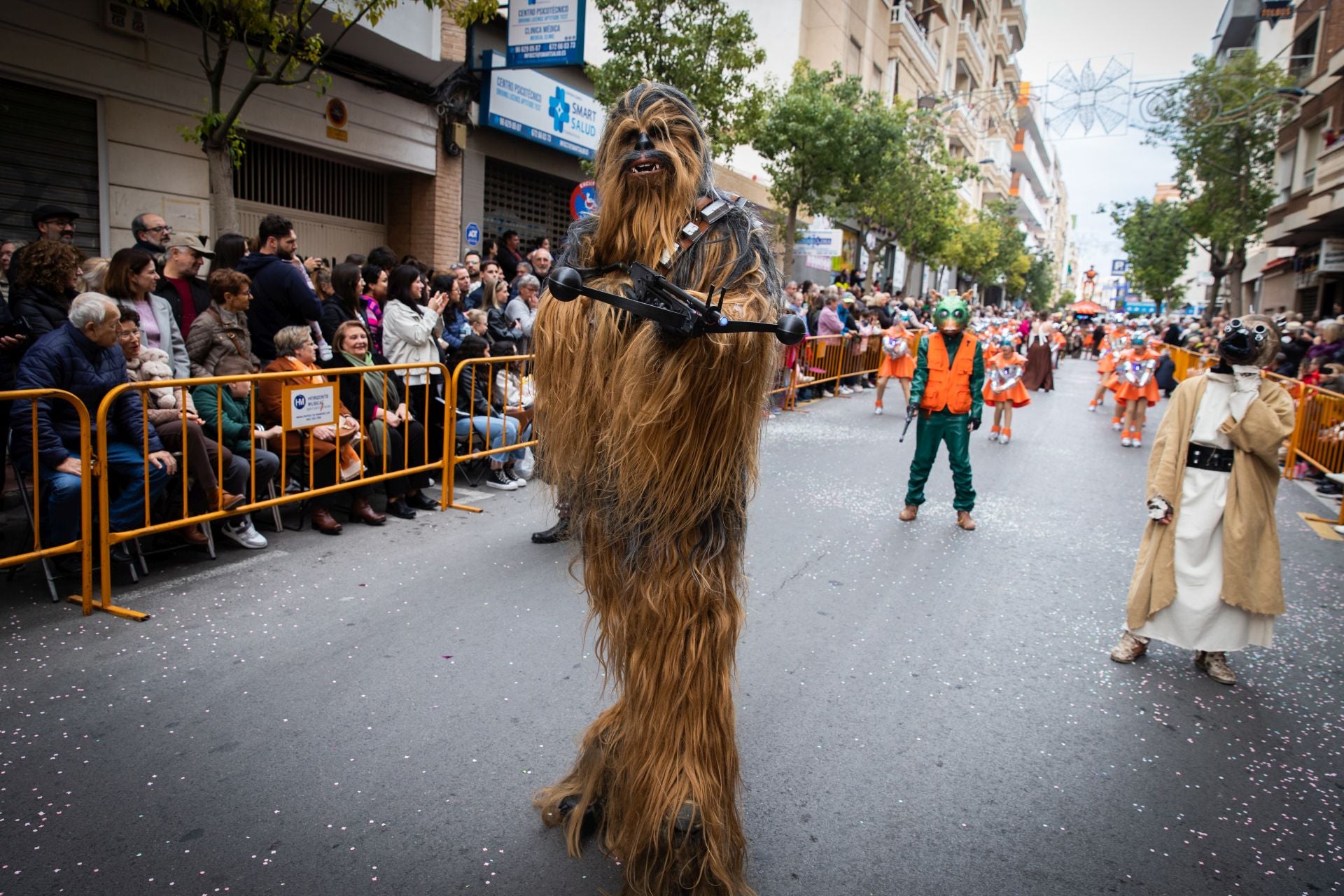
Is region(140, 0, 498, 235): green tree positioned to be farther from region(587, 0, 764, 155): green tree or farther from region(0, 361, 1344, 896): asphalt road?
region(587, 0, 764, 155): green tree

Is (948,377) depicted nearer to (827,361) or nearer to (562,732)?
(562,732)

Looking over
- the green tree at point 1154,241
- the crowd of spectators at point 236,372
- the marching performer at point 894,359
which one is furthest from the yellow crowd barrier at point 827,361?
the green tree at point 1154,241

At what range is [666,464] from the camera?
238 cm

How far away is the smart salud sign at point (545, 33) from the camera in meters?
12.8

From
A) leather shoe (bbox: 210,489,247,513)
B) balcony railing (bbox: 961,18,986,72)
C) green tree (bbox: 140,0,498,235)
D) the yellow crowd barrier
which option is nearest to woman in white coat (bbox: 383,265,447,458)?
leather shoe (bbox: 210,489,247,513)

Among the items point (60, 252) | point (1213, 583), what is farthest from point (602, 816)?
point (60, 252)

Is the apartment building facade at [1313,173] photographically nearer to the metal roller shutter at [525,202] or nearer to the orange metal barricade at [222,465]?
the metal roller shutter at [525,202]

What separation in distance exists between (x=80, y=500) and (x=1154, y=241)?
153ft

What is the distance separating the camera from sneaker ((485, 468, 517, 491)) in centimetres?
790

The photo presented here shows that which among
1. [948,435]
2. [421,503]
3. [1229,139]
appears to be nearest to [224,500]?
[421,503]

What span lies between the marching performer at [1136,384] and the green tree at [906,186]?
9.02 meters

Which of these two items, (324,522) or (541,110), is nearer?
(324,522)

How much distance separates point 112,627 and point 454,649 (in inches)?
67.3

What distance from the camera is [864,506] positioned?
310 inches
